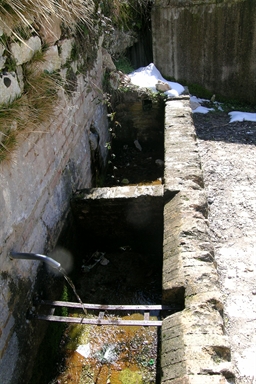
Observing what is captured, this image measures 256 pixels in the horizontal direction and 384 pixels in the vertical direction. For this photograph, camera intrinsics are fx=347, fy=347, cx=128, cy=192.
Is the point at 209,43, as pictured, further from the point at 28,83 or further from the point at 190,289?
the point at 190,289

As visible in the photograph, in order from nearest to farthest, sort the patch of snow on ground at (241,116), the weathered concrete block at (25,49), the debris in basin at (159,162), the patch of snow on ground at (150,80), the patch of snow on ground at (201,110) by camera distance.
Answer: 1. the weathered concrete block at (25,49)
2. the debris in basin at (159,162)
3. the patch of snow on ground at (150,80)
4. the patch of snow on ground at (241,116)
5. the patch of snow on ground at (201,110)

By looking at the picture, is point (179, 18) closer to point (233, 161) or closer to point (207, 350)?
point (233, 161)

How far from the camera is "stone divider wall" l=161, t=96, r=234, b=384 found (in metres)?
2.00

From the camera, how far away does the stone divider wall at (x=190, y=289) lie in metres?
2.00

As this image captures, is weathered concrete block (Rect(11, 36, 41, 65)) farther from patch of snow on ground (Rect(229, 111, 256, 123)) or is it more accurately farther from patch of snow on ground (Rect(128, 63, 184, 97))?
patch of snow on ground (Rect(229, 111, 256, 123))

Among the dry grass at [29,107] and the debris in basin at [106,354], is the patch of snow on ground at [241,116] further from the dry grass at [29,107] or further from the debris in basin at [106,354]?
the debris in basin at [106,354]

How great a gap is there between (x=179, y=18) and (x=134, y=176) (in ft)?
14.4

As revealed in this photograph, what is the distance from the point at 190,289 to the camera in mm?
2477

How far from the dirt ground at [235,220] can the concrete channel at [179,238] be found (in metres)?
0.85

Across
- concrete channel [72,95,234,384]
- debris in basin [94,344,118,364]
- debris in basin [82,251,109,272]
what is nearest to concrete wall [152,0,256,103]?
concrete channel [72,95,234,384]

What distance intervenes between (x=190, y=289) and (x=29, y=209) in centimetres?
139

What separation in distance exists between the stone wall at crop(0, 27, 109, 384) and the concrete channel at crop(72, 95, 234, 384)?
505 mm

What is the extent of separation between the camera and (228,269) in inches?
150

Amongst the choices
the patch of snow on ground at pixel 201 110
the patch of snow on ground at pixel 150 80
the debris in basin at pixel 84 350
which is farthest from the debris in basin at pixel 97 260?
the patch of snow on ground at pixel 201 110
